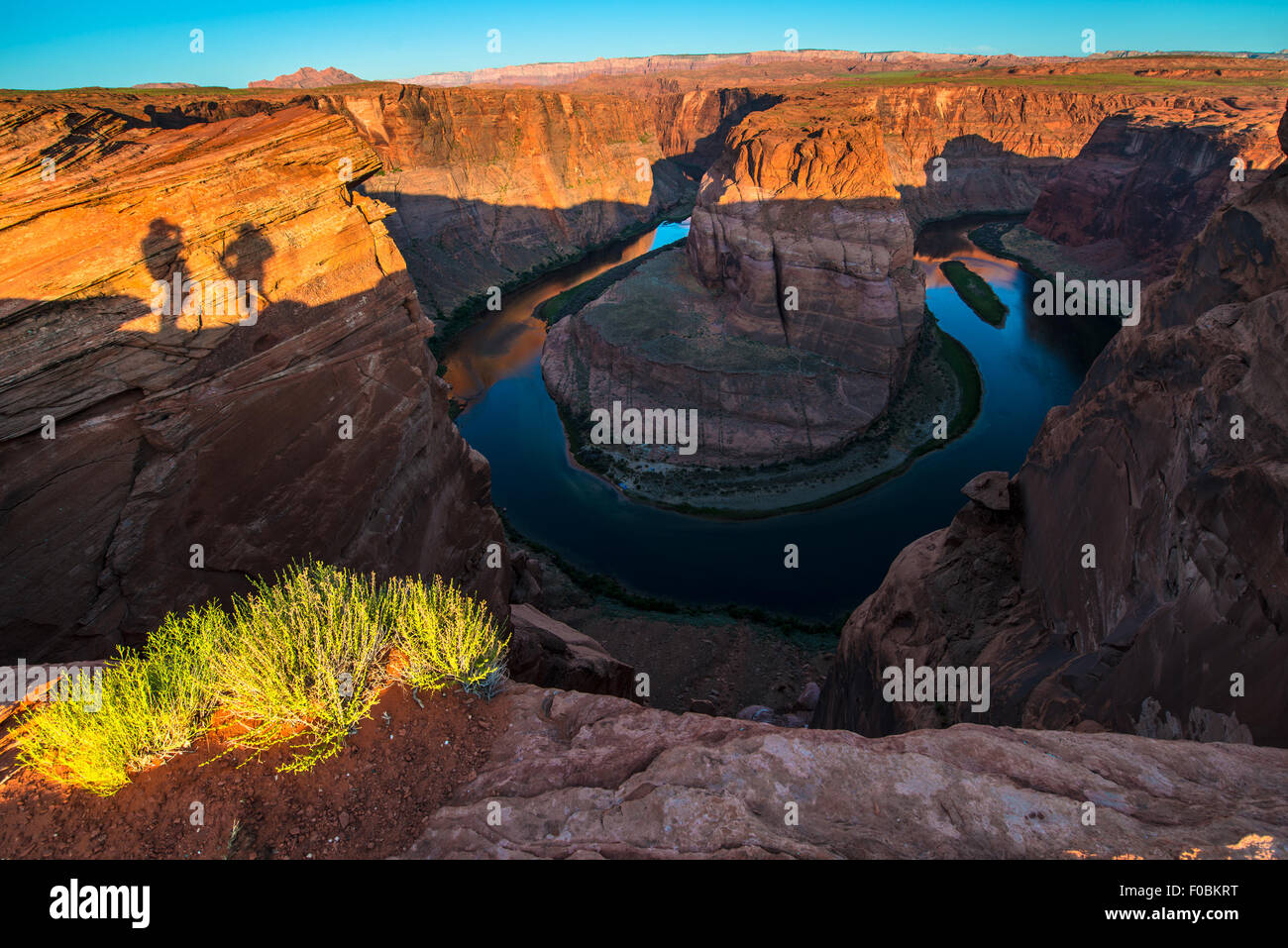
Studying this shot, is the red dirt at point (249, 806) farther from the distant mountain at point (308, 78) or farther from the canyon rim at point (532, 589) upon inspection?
the distant mountain at point (308, 78)

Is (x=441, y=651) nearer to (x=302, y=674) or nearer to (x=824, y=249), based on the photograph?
(x=302, y=674)

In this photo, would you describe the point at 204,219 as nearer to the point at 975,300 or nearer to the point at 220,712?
the point at 220,712

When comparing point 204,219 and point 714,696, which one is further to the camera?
point 714,696

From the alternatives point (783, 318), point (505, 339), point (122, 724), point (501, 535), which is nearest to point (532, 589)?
point (501, 535)

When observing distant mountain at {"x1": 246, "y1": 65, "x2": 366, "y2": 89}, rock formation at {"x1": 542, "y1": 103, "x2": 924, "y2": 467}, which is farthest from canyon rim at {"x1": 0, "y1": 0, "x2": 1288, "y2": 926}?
distant mountain at {"x1": 246, "y1": 65, "x2": 366, "y2": 89}

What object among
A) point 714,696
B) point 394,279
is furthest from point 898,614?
point 394,279

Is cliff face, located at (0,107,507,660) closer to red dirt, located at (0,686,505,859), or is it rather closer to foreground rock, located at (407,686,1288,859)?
red dirt, located at (0,686,505,859)
